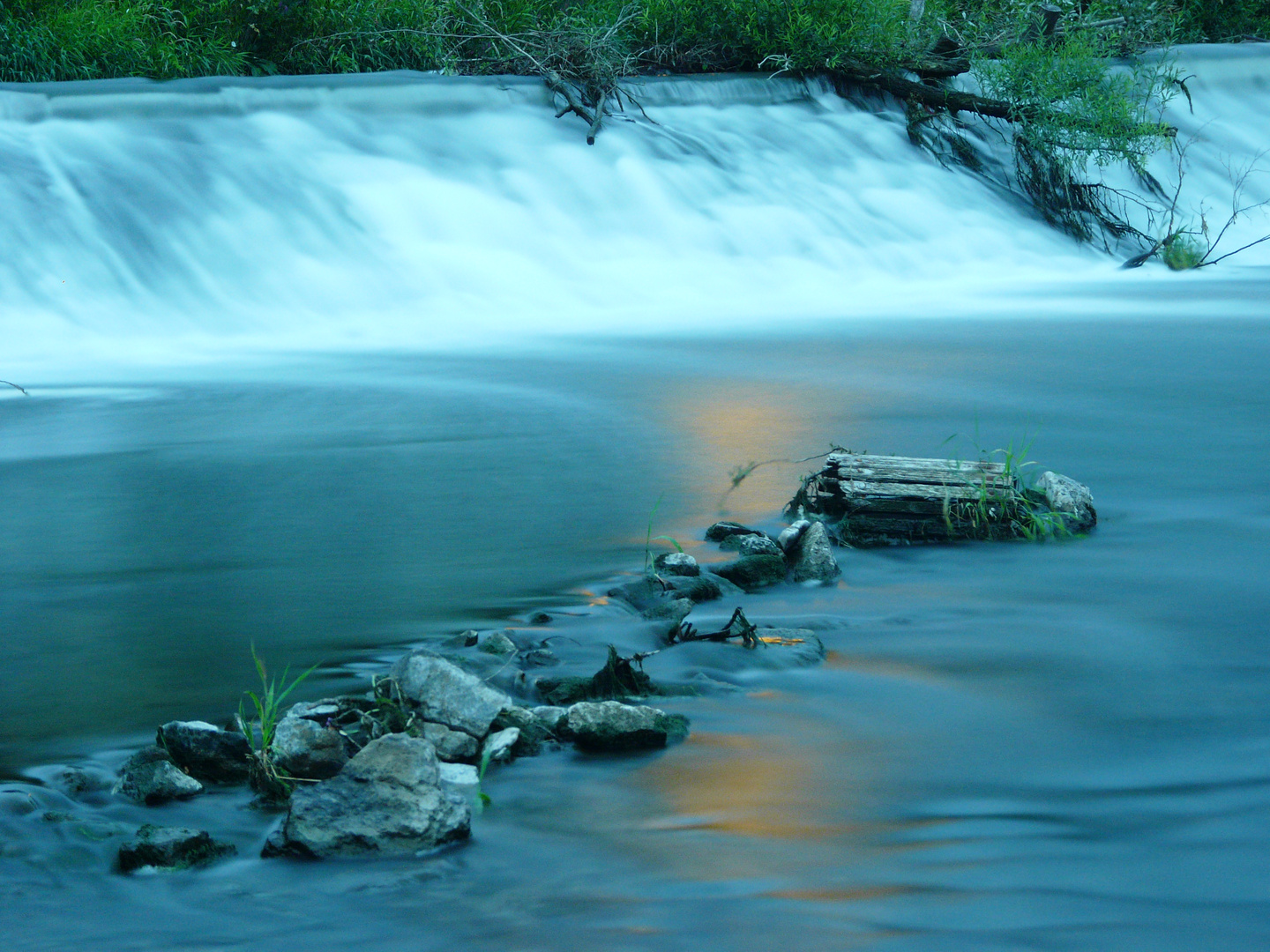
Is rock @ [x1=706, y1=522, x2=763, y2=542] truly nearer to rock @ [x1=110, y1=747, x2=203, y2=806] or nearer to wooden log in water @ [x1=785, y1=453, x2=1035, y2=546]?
wooden log in water @ [x1=785, y1=453, x2=1035, y2=546]

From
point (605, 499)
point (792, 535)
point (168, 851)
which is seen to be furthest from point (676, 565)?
point (168, 851)

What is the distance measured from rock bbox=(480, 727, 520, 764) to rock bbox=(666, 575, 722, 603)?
85 cm

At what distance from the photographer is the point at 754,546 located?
329 centimetres

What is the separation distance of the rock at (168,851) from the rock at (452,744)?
41 centimetres

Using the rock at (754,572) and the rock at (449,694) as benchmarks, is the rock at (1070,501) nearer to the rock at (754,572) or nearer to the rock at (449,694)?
the rock at (754,572)

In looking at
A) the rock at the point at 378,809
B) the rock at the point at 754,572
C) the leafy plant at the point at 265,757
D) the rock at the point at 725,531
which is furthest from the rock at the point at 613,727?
the rock at the point at 725,531

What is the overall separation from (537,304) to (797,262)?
2.00m

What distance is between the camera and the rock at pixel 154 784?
6.85 feet

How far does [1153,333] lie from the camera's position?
7484 mm

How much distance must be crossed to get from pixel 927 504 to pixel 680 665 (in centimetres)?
112

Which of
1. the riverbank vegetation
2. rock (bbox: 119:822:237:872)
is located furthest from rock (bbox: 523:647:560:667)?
the riverbank vegetation

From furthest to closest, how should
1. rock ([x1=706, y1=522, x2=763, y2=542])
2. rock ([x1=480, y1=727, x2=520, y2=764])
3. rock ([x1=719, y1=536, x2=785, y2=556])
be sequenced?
rock ([x1=706, y1=522, x2=763, y2=542])
rock ([x1=719, y1=536, x2=785, y2=556])
rock ([x1=480, y1=727, x2=520, y2=764])

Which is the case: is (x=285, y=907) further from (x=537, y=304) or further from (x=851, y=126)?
(x=851, y=126)

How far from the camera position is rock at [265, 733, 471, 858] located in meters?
1.91
